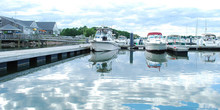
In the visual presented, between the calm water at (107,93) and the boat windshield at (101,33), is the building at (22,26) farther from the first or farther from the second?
the calm water at (107,93)

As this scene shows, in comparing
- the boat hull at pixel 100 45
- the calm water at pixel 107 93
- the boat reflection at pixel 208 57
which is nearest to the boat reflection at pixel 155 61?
the boat reflection at pixel 208 57

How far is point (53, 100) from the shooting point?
7738 millimetres

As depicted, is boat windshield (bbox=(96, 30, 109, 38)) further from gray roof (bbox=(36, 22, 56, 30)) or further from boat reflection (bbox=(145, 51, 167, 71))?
gray roof (bbox=(36, 22, 56, 30))

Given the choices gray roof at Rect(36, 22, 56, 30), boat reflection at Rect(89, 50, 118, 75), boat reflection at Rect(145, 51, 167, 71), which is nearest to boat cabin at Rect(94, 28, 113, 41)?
boat reflection at Rect(89, 50, 118, 75)

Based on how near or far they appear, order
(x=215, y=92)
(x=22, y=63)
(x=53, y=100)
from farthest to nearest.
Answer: (x=22, y=63) < (x=215, y=92) < (x=53, y=100)

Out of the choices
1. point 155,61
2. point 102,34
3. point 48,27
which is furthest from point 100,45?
point 48,27

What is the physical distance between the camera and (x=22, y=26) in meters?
59.7

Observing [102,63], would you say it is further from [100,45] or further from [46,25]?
[46,25]

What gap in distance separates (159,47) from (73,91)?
72.1ft

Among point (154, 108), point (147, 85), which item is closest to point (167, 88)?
point (147, 85)

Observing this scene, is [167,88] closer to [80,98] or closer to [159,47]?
[80,98]

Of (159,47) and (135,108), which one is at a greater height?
(159,47)

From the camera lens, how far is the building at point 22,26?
171ft

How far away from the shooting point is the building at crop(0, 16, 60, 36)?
52.2 m
